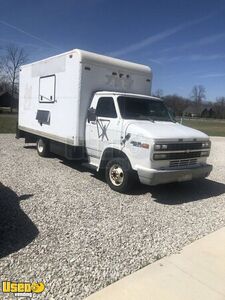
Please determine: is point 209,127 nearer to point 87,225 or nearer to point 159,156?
point 159,156

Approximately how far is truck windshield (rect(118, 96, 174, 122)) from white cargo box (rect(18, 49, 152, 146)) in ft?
3.34

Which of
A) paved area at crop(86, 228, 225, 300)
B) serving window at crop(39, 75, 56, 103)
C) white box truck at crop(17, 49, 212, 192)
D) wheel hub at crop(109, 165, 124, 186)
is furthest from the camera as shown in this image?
serving window at crop(39, 75, 56, 103)

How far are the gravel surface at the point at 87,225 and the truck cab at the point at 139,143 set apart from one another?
0.59m

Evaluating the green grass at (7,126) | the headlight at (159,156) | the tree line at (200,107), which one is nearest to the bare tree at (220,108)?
the tree line at (200,107)

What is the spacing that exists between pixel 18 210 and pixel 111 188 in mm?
2397

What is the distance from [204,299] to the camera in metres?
3.13

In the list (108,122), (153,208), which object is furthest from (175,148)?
(108,122)

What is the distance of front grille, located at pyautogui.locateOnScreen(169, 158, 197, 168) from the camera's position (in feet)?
20.6

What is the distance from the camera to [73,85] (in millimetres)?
7734

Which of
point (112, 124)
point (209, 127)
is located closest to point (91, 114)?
point (112, 124)

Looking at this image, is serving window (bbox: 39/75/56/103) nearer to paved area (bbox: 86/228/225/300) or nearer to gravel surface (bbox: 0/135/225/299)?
gravel surface (bbox: 0/135/225/299)

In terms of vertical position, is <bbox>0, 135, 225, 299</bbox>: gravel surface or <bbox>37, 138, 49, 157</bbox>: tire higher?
<bbox>37, 138, 49, 157</bbox>: tire

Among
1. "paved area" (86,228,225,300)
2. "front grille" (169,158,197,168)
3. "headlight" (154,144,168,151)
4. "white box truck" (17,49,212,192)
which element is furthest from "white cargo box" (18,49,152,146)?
"paved area" (86,228,225,300)

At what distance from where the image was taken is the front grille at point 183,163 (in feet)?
20.6
